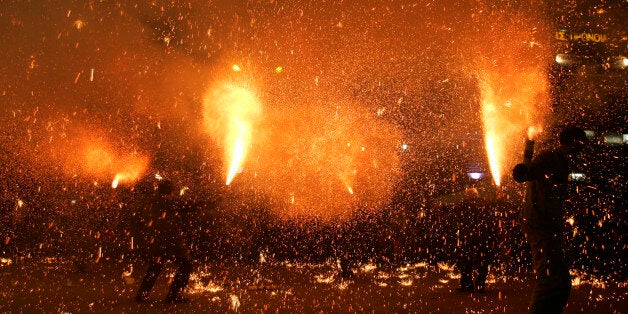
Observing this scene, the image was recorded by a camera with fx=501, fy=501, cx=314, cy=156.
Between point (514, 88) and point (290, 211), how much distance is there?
8.46 meters

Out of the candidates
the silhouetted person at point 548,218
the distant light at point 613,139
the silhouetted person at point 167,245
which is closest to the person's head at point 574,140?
the silhouetted person at point 548,218

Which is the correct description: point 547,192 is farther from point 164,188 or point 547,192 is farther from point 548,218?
point 164,188

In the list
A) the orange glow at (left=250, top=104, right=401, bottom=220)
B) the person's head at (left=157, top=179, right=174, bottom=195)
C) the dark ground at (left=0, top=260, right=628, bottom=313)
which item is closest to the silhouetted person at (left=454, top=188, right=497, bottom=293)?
the dark ground at (left=0, top=260, right=628, bottom=313)

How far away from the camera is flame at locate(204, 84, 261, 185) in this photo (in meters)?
17.3

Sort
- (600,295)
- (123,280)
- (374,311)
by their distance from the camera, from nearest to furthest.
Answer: (374,311) < (600,295) < (123,280)

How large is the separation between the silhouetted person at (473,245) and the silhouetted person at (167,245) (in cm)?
349

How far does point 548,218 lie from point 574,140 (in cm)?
67

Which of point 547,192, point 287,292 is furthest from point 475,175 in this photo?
point 547,192

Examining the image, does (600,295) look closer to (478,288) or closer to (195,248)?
(478,288)

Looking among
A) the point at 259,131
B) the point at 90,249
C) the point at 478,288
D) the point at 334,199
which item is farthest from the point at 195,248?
the point at 478,288

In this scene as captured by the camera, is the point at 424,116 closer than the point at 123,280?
No

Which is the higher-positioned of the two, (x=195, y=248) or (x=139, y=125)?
(x=139, y=125)

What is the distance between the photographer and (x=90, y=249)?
12648 millimetres

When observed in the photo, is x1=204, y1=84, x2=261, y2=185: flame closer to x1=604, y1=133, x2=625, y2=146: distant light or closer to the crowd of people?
the crowd of people
